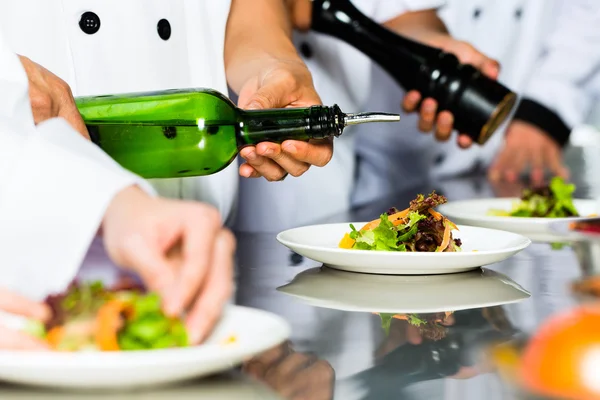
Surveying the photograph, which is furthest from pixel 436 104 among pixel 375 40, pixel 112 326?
pixel 112 326

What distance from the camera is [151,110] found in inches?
45.8

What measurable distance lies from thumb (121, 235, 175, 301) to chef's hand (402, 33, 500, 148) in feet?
4.26

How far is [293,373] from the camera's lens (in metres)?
0.69

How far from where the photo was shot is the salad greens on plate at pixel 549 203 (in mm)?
1581

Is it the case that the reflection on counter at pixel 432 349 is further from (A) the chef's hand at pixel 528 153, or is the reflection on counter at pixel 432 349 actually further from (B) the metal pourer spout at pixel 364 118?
(A) the chef's hand at pixel 528 153

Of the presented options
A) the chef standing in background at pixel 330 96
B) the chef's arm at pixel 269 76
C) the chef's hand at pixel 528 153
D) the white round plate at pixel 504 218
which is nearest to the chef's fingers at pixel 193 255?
the chef's arm at pixel 269 76

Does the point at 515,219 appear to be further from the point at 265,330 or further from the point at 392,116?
the point at 265,330

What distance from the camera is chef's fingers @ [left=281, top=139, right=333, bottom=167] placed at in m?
1.29

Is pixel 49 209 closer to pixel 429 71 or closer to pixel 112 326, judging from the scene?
pixel 112 326

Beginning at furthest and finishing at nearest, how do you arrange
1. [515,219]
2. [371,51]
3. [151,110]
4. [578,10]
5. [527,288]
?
[578,10], [371,51], [515,219], [151,110], [527,288]

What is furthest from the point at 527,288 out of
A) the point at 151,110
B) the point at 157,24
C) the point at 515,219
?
the point at 157,24

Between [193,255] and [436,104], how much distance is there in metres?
1.35

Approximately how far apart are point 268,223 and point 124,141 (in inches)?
39.1

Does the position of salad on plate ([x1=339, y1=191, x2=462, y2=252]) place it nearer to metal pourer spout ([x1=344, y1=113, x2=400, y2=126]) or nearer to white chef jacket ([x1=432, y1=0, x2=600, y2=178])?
metal pourer spout ([x1=344, y1=113, x2=400, y2=126])
